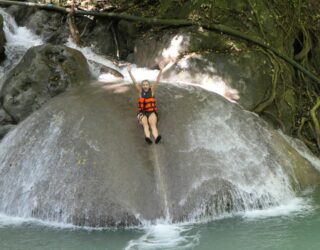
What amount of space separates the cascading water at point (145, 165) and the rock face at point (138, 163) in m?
0.02

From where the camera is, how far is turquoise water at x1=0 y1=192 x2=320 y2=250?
620 centimetres

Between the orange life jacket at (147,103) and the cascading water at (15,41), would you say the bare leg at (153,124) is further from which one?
the cascading water at (15,41)

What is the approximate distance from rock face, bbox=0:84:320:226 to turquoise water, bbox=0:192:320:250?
0.20 metres

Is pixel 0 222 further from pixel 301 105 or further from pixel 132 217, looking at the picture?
pixel 301 105

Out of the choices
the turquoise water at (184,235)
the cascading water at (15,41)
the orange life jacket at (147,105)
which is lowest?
the turquoise water at (184,235)

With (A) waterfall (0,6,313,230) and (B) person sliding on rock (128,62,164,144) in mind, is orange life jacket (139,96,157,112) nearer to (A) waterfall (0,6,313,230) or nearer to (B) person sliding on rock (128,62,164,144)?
(B) person sliding on rock (128,62,164,144)

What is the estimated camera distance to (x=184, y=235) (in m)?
6.45

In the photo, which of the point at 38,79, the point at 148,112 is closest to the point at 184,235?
the point at 148,112

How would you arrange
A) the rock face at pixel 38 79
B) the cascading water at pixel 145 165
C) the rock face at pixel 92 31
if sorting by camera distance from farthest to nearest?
the rock face at pixel 92 31 < the rock face at pixel 38 79 < the cascading water at pixel 145 165

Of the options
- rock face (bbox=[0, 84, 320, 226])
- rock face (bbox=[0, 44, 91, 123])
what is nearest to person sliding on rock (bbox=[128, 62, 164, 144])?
rock face (bbox=[0, 84, 320, 226])

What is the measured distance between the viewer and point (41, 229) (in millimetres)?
6711

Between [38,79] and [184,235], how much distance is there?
4.43m

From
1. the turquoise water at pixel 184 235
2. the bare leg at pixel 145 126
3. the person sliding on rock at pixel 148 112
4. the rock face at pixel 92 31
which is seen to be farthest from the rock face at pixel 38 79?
the turquoise water at pixel 184 235

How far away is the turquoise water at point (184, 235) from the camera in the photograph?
20.4ft
